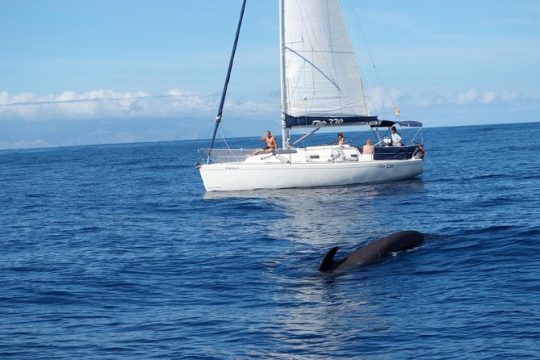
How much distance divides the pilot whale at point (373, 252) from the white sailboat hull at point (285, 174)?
1879 centimetres

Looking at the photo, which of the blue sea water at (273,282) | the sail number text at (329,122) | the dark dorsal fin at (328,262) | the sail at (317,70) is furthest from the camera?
the sail at (317,70)

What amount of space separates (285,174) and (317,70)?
7055 millimetres

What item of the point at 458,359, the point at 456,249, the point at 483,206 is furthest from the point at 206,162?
the point at 458,359

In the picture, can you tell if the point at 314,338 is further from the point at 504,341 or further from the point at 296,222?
the point at 296,222

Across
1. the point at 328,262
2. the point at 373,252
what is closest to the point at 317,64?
the point at 373,252

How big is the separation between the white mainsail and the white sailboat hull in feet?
13.6

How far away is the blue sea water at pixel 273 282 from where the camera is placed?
14094 mm

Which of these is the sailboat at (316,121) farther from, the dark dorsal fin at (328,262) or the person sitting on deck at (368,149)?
the dark dorsal fin at (328,262)

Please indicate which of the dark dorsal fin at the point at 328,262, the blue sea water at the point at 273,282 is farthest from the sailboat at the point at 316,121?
the dark dorsal fin at the point at 328,262

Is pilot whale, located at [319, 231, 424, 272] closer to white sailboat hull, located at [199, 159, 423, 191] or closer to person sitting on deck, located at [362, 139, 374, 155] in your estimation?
white sailboat hull, located at [199, 159, 423, 191]

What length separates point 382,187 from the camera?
41625 mm

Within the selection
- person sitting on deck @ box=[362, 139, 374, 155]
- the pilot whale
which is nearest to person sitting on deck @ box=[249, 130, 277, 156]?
person sitting on deck @ box=[362, 139, 374, 155]

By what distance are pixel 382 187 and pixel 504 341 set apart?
28275mm

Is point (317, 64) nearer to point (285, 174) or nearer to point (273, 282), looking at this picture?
point (285, 174)
